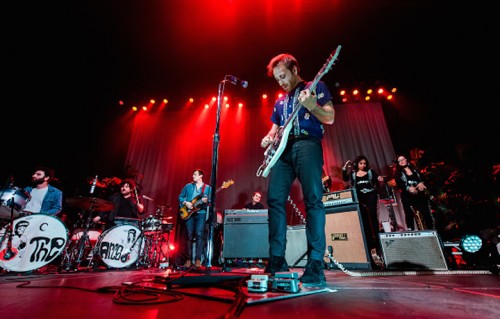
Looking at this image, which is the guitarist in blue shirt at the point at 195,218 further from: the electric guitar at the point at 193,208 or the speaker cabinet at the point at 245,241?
the speaker cabinet at the point at 245,241

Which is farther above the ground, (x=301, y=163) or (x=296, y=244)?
(x=301, y=163)

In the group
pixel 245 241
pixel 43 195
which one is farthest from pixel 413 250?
pixel 43 195

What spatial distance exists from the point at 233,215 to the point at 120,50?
5.80 metres

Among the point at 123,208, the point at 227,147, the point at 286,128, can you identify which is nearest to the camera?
the point at 286,128

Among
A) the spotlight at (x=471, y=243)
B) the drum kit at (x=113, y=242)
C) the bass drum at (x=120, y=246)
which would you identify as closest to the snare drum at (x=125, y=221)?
the drum kit at (x=113, y=242)

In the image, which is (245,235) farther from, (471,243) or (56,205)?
(56,205)

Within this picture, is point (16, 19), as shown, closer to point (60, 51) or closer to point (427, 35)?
point (60, 51)

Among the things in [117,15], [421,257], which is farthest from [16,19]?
[421,257]

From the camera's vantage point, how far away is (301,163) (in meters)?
1.80

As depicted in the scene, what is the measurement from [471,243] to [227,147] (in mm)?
7252

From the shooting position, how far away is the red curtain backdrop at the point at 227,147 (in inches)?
324

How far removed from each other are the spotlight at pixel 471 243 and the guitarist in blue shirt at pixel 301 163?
8.65 ft

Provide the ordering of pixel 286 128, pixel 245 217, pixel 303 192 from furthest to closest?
1. pixel 245 217
2. pixel 286 128
3. pixel 303 192

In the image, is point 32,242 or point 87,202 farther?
point 87,202
